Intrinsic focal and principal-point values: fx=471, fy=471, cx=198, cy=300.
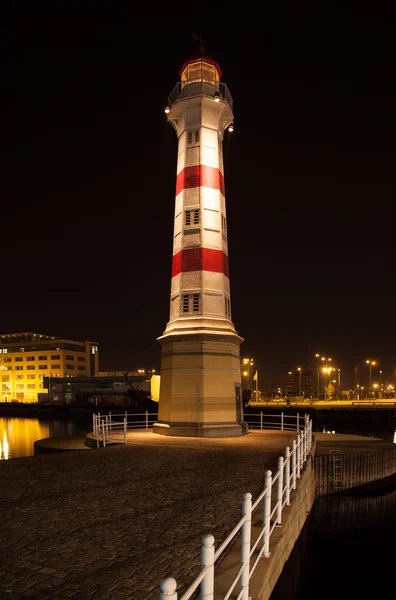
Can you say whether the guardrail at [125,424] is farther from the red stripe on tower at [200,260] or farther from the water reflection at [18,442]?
the red stripe on tower at [200,260]

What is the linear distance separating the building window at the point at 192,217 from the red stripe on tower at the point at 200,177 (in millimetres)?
1392

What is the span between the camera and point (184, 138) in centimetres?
2652

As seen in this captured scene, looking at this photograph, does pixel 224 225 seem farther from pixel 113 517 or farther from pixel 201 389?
pixel 113 517

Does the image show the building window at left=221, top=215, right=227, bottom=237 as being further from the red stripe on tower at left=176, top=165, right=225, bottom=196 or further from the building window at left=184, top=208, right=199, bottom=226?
the red stripe on tower at left=176, top=165, right=225, bottom=196

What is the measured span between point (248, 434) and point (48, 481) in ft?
47.6

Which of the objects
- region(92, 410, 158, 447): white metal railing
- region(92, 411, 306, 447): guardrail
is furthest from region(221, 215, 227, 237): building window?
region(92, 410, 158, 447): white metal railing

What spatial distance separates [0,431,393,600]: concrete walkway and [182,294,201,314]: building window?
9028 millimetres

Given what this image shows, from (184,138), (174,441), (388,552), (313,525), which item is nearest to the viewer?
(388,552)

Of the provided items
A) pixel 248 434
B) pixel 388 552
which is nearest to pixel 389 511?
pixel 388 552

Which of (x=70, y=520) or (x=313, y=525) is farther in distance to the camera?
(x=313, y=525)

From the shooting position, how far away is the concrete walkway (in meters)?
6.03

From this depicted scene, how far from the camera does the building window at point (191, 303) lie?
2447 centimetres

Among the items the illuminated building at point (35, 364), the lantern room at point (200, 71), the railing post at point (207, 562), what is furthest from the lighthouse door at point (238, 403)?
the illuminated building at point (35, 364)

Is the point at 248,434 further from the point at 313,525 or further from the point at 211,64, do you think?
the point at 211,64
